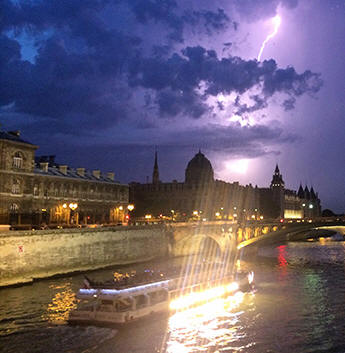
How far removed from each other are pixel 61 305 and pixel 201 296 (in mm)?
11382

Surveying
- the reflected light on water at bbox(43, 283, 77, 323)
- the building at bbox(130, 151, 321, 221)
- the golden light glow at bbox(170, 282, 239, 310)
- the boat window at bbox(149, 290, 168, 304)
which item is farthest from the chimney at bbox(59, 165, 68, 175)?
the building at bbox(130, 151, 321, 221)

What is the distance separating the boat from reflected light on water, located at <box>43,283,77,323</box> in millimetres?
892

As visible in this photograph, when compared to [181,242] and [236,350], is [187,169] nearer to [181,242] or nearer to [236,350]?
[181,242]

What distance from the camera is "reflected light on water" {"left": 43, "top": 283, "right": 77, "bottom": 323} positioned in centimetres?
2792

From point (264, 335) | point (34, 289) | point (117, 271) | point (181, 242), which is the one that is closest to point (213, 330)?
point (264, 335)

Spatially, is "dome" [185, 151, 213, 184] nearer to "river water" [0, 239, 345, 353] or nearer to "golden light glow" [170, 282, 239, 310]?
"river water" [0, 239, 345, 353]

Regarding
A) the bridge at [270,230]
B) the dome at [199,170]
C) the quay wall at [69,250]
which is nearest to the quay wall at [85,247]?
the quay wall at [69,250]

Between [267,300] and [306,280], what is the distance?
1264 cm

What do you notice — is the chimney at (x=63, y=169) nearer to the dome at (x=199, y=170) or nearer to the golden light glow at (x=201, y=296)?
→ the golden light glow at (x=201, y=296)

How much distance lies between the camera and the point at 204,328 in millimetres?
27438

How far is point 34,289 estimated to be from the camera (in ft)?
118

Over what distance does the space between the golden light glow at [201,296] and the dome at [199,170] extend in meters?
106

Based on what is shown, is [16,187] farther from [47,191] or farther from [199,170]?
[199,170]

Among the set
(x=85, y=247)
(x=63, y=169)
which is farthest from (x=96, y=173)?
(x=85, y=247)
